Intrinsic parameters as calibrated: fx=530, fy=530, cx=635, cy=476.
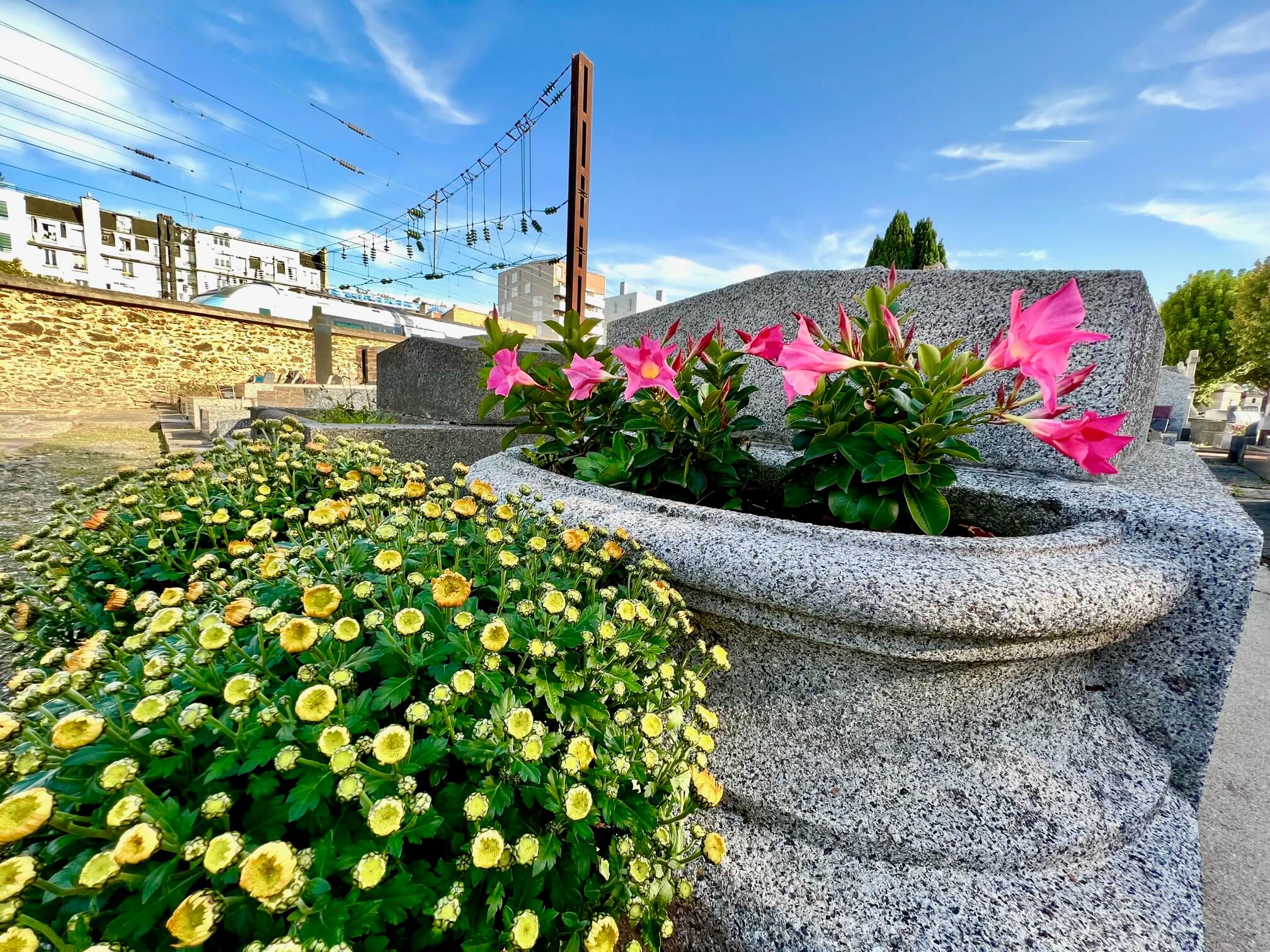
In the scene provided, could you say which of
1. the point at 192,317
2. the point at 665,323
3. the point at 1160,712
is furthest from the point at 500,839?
the point at 192,317

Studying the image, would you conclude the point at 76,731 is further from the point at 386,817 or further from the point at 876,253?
the point at 876,253

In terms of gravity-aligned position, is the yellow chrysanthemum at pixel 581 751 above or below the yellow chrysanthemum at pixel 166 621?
below

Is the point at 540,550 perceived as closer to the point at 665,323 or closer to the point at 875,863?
the point at 875,863

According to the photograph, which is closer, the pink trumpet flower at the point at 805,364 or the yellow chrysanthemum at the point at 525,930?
the yellow chrysanthemum at the point at 525,930

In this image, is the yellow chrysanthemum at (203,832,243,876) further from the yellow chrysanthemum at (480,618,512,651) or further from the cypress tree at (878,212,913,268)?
the cypress tree at (878,212,913,268)

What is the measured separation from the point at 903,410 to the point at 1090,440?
0.40m

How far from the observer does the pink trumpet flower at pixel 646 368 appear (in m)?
1.44

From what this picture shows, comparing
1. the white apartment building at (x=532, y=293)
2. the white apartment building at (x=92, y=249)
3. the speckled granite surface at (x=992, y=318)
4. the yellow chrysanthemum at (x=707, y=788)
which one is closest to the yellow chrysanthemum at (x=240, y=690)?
the yellow chrysanthemum at (x=707, y=788)

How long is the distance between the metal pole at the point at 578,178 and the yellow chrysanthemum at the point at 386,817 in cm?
643

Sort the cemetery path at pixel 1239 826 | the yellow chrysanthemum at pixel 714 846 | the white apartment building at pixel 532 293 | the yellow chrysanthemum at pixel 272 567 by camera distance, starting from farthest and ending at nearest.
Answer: the white apartment building at pixel 532 293 < the cemetery path at pixel 1239 826 < the yellow chrysanthemum at pixel 272 567 < the yellow chrysanthemum at pixel 714 846

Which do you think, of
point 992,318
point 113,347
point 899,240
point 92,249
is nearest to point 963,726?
point 992,318

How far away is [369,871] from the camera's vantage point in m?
0.55

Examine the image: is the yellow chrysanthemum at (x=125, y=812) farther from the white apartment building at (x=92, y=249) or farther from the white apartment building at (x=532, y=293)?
the white apartment building at (x=532, y=293)

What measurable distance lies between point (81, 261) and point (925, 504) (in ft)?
194
